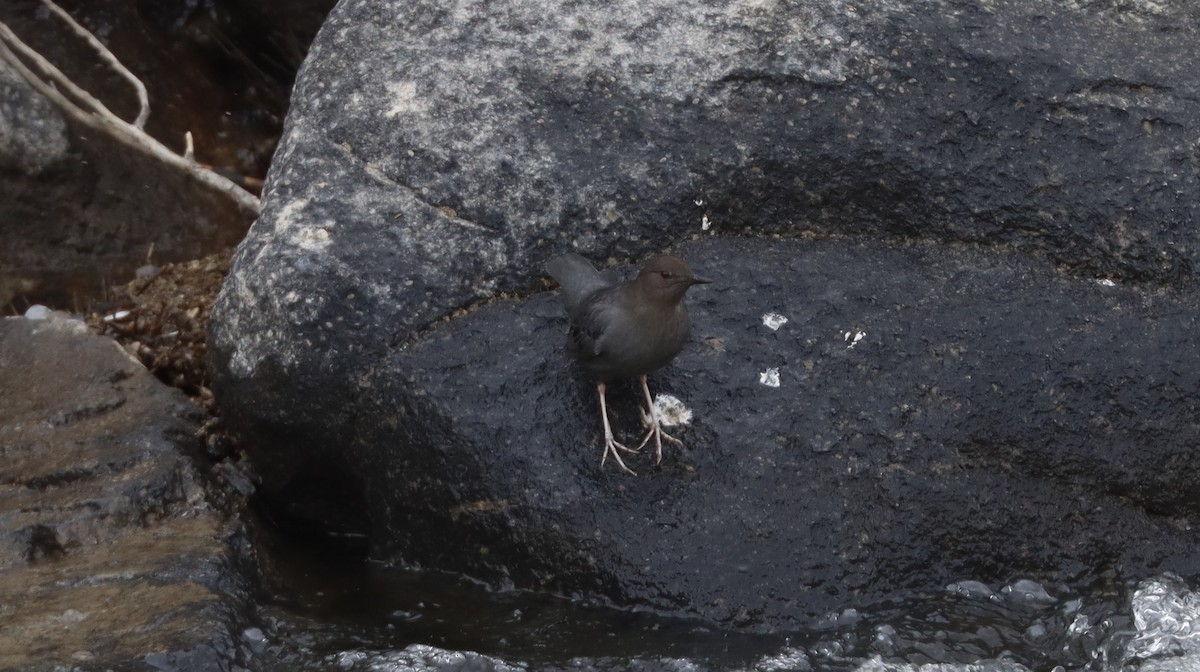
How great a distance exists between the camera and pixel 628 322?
3607 millimetres

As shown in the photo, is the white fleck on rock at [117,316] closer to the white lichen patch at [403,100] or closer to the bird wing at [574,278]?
the white lichen patch at [403,100]

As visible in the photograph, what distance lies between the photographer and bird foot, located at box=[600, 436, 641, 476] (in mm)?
3768

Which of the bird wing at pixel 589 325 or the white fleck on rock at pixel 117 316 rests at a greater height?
the bird wing at pixel 589 325

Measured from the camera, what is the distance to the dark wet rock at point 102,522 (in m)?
3.31

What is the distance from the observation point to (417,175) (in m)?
4.14

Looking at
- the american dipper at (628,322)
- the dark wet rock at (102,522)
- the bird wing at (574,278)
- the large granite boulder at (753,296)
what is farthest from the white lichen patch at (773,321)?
the dark wet rock at (102,522)

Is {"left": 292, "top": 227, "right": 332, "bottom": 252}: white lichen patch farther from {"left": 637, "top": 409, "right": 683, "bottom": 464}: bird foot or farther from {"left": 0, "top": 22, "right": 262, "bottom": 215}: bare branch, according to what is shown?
{"left": 0, "top": 22, "right": 262, "bottom": 215}: bare branch

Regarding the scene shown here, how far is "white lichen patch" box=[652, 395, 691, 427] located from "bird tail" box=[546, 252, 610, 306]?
41 centimetres

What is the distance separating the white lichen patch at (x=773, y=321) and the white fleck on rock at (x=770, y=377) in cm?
15

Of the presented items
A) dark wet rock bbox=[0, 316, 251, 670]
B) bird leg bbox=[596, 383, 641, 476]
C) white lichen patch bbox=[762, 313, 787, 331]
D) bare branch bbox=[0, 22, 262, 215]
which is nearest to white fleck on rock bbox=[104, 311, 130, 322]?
dark wet rock bbox=[0, 316, 251, 670]

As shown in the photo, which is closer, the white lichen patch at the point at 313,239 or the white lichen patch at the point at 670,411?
the white lichen patch at the point at 670,411

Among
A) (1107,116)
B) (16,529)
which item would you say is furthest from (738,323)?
(16,529)

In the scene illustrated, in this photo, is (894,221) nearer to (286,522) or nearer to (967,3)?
(967,3)

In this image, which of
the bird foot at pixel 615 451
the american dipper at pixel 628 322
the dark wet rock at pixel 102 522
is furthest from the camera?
the bird foot at pixel 615 451
